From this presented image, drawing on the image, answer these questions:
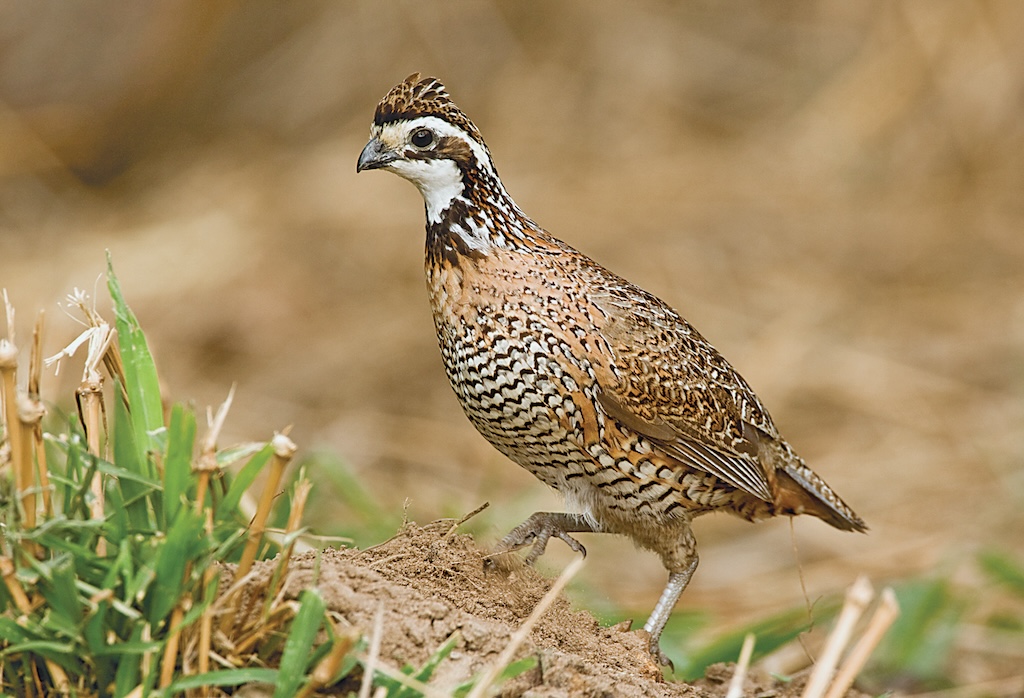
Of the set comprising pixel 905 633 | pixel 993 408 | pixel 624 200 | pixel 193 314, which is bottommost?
pixel 905 633

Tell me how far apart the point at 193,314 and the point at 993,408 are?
4912 millimetres

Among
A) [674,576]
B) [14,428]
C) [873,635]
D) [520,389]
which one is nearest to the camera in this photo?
[873,635]

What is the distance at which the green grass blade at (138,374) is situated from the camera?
279cm

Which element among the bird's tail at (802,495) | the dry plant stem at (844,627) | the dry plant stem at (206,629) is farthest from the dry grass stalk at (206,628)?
the bird's tail at (802,495)

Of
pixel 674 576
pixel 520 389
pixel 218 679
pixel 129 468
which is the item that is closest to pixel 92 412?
pixel 129 468

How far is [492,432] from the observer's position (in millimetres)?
3584

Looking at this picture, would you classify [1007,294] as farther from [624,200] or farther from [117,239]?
[117,239]

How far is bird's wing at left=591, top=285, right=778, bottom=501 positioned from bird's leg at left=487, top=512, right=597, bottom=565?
1.11ft

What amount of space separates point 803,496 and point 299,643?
2.38 m

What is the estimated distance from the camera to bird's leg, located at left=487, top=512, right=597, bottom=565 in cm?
367

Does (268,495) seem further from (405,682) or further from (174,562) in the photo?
(405,682)

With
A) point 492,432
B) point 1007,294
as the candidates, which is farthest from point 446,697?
point 1007,294

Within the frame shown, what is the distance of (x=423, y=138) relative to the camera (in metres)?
3.60

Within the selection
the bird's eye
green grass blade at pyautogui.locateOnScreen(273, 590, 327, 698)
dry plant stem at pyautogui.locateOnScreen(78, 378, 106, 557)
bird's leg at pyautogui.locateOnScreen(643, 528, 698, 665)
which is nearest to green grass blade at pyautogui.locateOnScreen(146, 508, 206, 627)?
green grass blade at pyautogui.locateOnScreen(273, 590, 327, 698)
